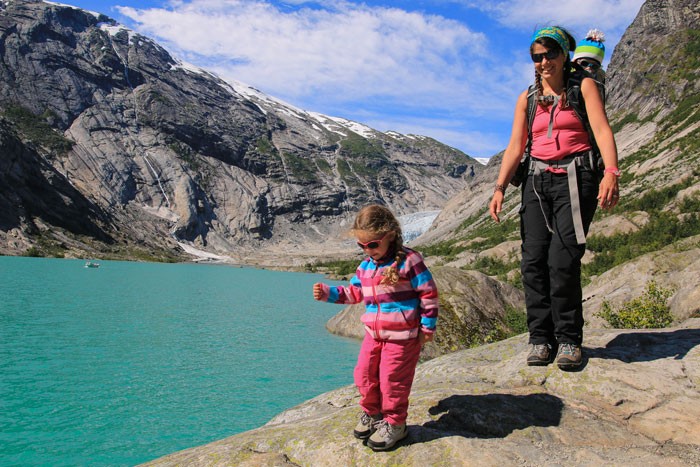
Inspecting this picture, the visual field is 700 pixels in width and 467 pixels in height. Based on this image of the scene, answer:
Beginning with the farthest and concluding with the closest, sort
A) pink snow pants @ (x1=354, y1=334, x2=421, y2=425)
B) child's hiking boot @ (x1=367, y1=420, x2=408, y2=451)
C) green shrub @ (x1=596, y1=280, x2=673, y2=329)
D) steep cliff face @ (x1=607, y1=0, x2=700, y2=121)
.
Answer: steep cliff face @ (x1=607, y1=0, x2=700, y2=121)
green shrub @ (x1=596, y1=280, x2=673, y2=329)
pink snow pants @ (x1=354, y1=334, x2=421, y2=425)
child's hiking boot @ (x1=367, y1=420, x2=408, y2=451)

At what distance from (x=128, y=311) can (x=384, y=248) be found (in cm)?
2868

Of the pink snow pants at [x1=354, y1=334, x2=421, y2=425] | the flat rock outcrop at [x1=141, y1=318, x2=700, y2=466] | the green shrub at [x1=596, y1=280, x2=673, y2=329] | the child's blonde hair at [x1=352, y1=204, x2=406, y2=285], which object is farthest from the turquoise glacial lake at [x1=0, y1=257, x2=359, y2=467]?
the green shrub at [x1=596, y1=280, x2=673, y2=329]

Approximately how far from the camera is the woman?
562 cm

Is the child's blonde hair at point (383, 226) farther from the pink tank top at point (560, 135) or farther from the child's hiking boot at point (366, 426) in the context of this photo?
the pink tank top at point (560, 135)

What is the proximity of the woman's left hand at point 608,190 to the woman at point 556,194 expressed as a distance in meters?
0.02

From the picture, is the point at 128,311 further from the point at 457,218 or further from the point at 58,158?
the point at 58,158

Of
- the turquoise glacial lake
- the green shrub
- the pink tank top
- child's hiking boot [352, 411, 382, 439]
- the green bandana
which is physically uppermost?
the green bandana

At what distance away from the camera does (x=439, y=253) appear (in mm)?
90250

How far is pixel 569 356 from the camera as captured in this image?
5605 mm

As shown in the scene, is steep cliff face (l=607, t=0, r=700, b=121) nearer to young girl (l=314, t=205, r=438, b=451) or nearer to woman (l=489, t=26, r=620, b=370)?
woman (l=489, t=26, r=620, b=370)

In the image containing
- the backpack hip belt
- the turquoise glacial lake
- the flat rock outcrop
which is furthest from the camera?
the turquoise glacial lake

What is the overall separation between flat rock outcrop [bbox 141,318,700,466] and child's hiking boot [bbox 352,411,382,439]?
0.09 meters

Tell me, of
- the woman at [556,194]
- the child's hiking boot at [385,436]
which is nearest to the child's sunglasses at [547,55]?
the woman at [556,194]

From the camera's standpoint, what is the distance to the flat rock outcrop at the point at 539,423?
4.41 meters
